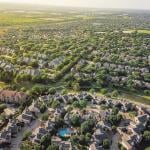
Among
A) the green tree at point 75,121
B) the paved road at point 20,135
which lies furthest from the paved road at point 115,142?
the paved road at point 20,135

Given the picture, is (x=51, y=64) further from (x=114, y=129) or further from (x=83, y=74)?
(x=114, y=129)

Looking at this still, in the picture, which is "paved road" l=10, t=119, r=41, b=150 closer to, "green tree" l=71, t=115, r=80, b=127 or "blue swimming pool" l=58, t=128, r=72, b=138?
"blue swimming pool" l=58, t=128, r=72, b=138

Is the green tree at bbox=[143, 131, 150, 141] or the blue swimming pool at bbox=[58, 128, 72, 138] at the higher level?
the green tree at bbox=[143, 131, 150, 141]

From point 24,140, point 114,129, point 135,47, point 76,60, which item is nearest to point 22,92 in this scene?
point 24,140

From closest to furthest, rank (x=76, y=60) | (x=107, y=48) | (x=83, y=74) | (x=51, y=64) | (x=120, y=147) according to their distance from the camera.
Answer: (x=120, y=147) < (x=83, y=74) < (x=51, y=64) < (x=76, y=60) < (x=107, y=48)

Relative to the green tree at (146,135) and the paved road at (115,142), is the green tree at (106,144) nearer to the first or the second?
the paved road at (115,142)

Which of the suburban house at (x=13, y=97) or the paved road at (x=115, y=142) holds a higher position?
the suburban house at (x=13, y=97)

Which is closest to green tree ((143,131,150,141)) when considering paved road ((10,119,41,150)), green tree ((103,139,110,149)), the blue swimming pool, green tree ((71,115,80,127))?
green tree ((103,139,110,149))

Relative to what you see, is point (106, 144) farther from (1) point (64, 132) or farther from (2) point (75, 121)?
(2) point (75, 121)
